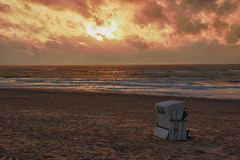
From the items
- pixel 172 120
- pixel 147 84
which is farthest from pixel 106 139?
pixel 147 84

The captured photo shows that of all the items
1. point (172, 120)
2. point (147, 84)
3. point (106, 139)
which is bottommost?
point (147, 84)

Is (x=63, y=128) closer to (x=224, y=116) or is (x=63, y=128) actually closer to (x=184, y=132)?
(x=184, y=132)

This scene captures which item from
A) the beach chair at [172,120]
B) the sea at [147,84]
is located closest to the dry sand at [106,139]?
the beach chair at [172,120]

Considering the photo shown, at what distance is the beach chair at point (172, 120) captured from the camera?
29.1 feet

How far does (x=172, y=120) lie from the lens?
29.7 feet

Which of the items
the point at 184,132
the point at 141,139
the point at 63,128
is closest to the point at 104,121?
the point at 63,128

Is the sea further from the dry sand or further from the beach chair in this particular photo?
the beach chair

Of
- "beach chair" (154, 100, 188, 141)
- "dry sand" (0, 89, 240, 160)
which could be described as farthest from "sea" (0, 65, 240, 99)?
"beach chair" (154, 100, 188, 141)

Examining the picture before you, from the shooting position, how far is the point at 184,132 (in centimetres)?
937

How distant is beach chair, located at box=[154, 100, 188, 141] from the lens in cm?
888

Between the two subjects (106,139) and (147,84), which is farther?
(147,84)

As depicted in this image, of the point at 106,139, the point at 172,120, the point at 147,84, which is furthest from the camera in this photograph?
the point at 147,84

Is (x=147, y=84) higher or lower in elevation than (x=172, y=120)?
lower

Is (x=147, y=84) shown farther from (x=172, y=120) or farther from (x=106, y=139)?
(x=172, y=120)
